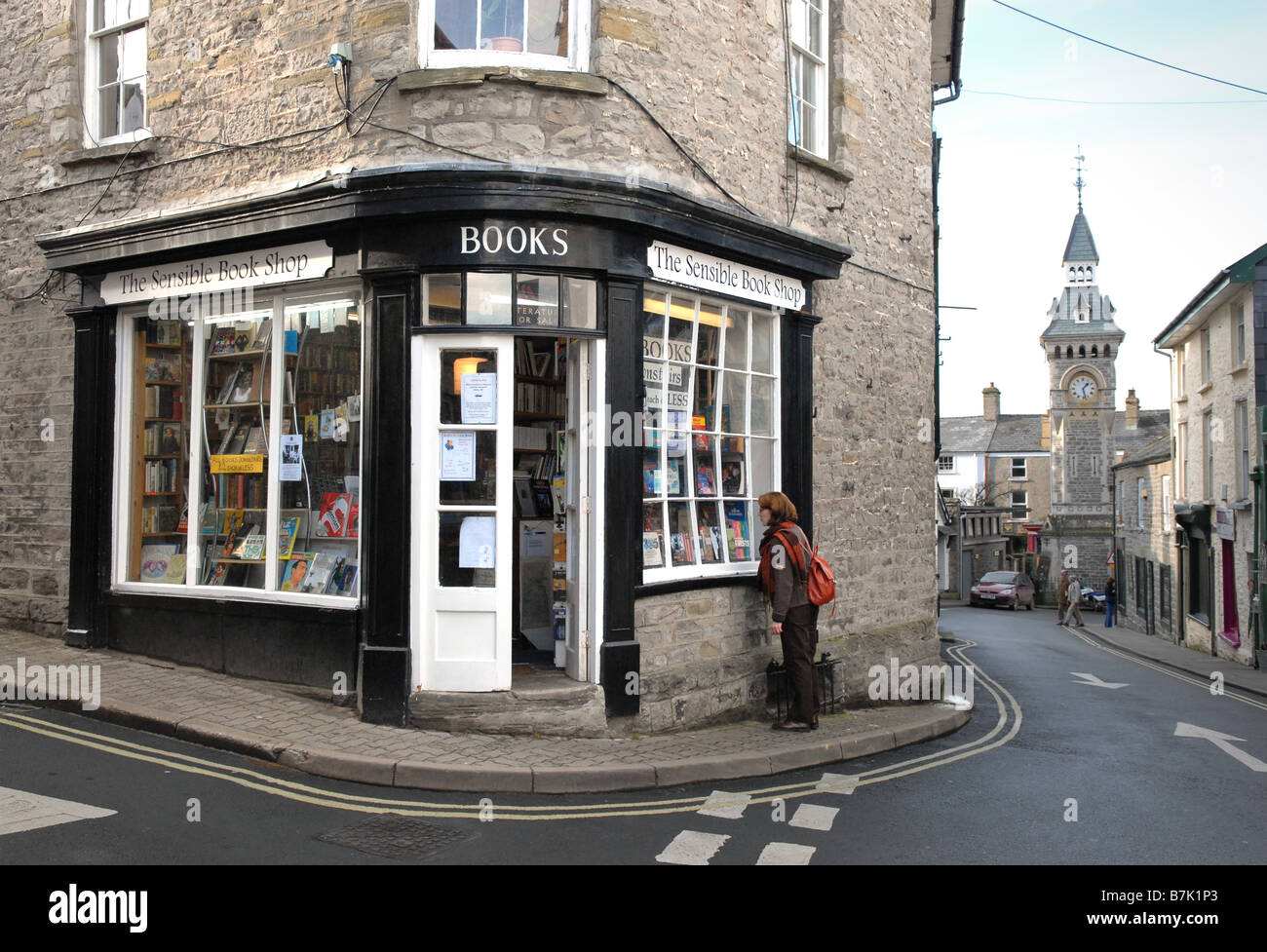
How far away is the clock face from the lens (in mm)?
71750

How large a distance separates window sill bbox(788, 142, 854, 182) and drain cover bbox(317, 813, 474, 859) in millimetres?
7060

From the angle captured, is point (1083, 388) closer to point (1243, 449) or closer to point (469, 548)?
point (1243, 449)

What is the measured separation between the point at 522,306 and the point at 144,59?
4.85 meters

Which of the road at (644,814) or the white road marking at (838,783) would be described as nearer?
the road at (644,814)

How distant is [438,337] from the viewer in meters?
7.54

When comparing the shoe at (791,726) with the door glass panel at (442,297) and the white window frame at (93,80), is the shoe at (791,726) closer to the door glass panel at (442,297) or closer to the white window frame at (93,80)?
the door glass panel at (442,297)

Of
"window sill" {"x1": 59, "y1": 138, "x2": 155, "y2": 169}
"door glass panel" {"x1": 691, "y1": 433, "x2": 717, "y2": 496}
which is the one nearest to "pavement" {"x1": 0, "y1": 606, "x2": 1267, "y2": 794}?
"door glass panel" {"x1": 691, "y1": 433, "x2": 717, "y2": 496}

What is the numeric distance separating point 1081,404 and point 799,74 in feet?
224

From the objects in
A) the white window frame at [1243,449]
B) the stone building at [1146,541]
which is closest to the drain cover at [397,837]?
the white window frame at [1243,449]

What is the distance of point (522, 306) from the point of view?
24.7 feet

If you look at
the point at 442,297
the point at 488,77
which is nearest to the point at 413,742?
the point at 442,297

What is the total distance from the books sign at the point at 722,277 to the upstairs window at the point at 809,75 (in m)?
1.55

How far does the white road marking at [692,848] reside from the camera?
17.1ft
